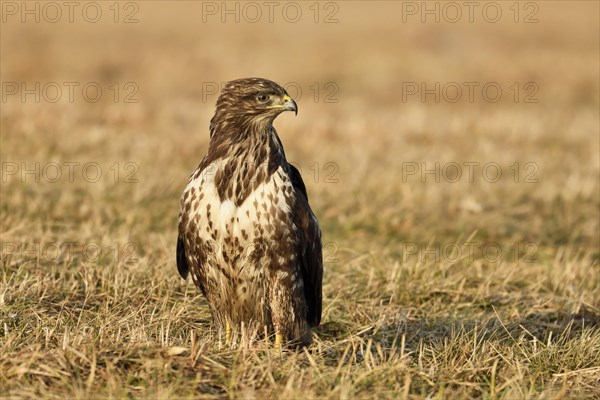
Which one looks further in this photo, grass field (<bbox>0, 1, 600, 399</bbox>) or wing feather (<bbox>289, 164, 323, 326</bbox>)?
A: wing feather (<bbox>289, 164, 323, 326</bbox>)

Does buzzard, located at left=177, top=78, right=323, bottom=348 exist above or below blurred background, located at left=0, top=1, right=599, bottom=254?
above

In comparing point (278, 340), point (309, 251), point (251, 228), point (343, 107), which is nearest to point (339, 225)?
point (309, 251)

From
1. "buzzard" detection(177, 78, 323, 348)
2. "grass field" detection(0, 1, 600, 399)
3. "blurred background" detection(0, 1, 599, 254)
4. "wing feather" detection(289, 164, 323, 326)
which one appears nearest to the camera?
"grass field" detection(0, 1, 600, 399)

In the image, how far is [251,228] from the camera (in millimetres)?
4672

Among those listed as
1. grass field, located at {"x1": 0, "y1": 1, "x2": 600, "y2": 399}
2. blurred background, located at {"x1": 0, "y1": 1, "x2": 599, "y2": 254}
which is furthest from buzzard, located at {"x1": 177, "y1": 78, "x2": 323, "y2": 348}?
blurred background, located at {"x1": 0, "y1": 1, "x2": 599, "y2": 254}

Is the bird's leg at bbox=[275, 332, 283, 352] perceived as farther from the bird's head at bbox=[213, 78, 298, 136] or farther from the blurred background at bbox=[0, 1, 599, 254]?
the blurred background at bbox=[0, 1, 599, 254]

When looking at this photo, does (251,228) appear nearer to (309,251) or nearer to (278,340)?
(309,251)

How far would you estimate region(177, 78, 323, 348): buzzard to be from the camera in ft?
15.4

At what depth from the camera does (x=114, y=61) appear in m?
20.5

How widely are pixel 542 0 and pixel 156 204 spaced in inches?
1141

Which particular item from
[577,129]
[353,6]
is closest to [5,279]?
[577,129]

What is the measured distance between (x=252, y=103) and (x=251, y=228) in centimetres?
76

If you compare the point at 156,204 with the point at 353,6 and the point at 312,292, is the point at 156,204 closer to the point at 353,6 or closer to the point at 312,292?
the point at 312,292

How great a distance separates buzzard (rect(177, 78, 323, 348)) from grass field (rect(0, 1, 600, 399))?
0.28 metres
